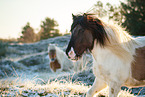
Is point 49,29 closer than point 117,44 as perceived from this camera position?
No

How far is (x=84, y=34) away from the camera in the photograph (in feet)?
7.10

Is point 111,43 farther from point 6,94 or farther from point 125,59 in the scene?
point 6,94

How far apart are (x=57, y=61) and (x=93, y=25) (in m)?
7.66

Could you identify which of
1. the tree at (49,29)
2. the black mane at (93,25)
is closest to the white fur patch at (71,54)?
the black mane at (93,25)

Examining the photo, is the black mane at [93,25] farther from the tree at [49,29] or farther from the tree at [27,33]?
the tree at [27,33]

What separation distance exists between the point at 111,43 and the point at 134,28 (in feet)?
48.1

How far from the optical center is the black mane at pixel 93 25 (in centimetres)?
217

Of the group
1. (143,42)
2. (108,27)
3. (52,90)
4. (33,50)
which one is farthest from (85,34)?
(33,50)

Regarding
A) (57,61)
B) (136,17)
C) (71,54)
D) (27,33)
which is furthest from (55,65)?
(27,33)

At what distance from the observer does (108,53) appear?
2324mm

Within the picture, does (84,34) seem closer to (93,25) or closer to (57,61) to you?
(93,25)

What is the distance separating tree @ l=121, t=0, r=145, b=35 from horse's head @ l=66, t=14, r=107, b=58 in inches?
570

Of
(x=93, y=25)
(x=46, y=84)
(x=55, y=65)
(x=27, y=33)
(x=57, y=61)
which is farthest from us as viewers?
(x=27, y=33)

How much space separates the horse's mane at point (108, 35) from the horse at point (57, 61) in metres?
7.10
